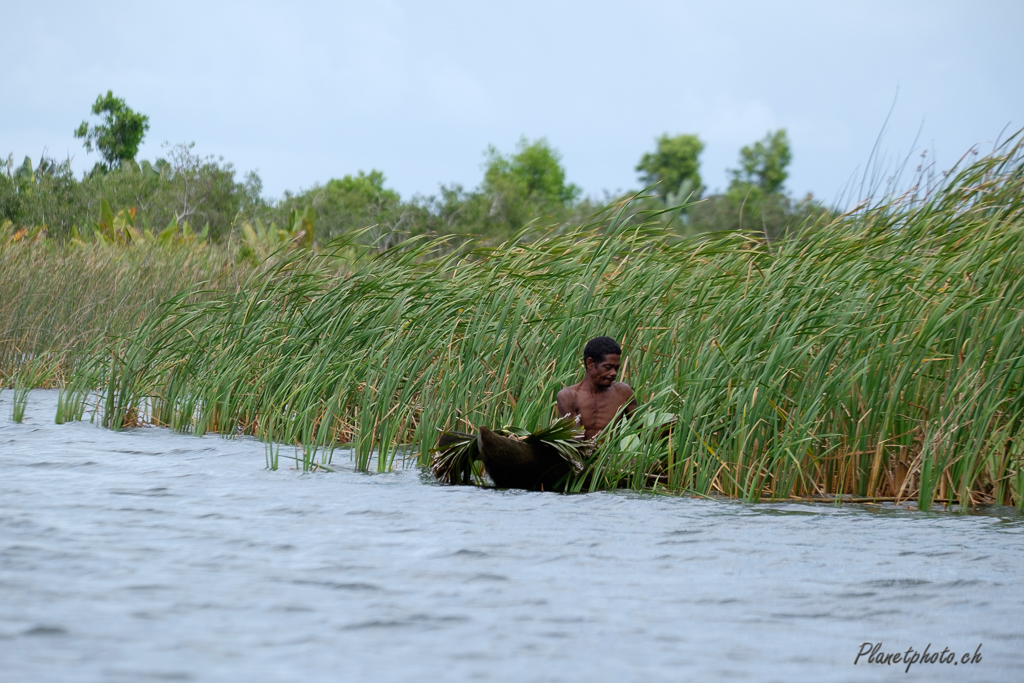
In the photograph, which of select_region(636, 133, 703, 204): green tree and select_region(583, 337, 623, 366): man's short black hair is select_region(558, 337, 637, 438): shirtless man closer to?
select_region(583, 337, 623, 366): man's short black hair

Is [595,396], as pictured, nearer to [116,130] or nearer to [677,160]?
[116,130]

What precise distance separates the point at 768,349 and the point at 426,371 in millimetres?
2473

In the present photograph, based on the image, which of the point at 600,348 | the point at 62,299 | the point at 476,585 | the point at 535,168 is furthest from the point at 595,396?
the point at 535,168

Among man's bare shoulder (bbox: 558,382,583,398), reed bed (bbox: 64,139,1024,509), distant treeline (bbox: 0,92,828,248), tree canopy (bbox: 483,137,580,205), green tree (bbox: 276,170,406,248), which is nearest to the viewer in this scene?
reed bed (bbox: 64,139,1024,509)

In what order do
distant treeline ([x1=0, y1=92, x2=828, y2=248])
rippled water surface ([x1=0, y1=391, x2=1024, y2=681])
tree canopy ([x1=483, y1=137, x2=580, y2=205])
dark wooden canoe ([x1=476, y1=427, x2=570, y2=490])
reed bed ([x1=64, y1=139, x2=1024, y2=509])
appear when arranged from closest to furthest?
rippled water surface ([x1=0, y1=391, x2=1024, y2=681])
dark wooden canoe ([x1=476, y1=427, x2=570, y2=490])
reed bed ([x1=64, y1=139, x2=1024, y2=509])
distant treeline ([x1=0, y1=92, x2=828, y2=248])
tree canopy ([x1=483, y1=137, x2=580, y2=205])

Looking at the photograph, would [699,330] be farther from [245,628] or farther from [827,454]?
[245,628]

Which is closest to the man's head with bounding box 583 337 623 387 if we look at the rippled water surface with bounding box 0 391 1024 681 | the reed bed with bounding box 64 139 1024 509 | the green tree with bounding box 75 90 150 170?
the reed bed with bounding box 64 139 1024 509

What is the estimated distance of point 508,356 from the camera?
274 inches

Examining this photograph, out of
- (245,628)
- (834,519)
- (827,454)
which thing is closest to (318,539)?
(245,628)

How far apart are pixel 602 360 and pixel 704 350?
60 centimetres

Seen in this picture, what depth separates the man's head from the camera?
6.21 metres

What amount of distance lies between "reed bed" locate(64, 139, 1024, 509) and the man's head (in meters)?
0.31

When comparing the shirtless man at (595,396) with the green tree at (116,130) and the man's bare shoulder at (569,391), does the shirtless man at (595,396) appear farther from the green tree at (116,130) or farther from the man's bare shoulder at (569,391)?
the green tree at (116,130)

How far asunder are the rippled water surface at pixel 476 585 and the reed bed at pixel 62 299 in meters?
6.10
